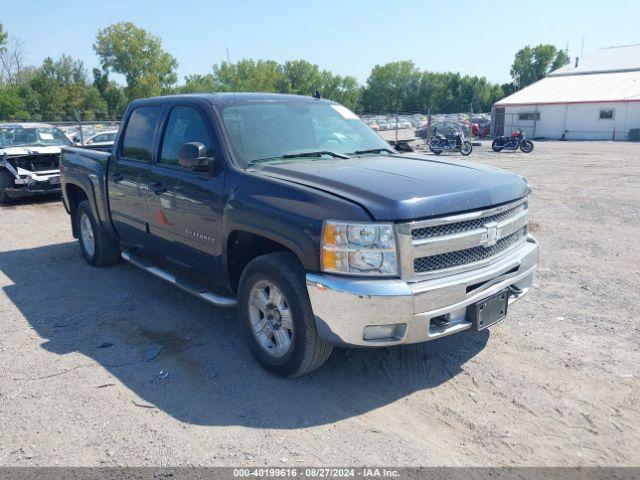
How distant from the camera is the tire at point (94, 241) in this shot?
6527mm

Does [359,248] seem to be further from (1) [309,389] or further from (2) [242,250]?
(2) [242,250]

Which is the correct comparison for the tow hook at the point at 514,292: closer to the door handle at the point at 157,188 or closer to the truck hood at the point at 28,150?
the door handle at the point at 157,188

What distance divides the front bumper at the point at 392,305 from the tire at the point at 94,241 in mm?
4031

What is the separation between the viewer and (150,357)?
427 cm

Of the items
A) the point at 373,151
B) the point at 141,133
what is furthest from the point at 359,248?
the point at 141,133

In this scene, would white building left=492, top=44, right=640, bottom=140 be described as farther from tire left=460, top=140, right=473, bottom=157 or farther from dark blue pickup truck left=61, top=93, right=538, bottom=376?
dark blue pickup truck left=61, top=93, right=538, bottom=376

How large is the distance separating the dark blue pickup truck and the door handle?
26 mm

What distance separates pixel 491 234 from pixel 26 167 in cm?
1112

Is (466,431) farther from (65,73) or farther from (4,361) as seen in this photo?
(65,73)

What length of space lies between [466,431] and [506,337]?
143 cm

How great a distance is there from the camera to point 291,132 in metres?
4.61

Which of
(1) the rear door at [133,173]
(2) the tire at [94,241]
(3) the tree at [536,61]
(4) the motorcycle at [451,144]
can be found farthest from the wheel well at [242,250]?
(3) the tree at [536,61]

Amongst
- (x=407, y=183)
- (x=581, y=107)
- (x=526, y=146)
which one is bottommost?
(x=526, y=146)

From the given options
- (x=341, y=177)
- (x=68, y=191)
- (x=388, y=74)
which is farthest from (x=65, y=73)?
(x=341, y=177)
